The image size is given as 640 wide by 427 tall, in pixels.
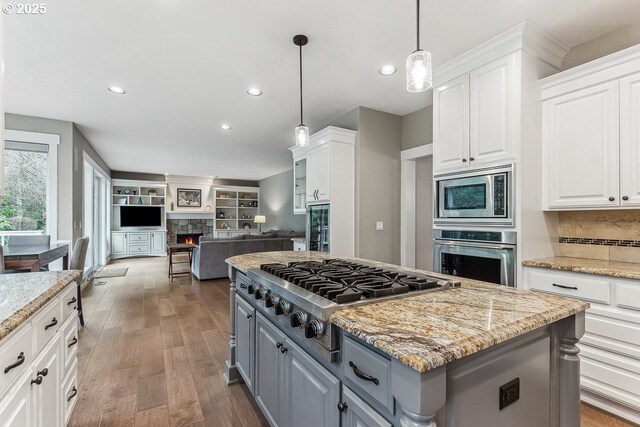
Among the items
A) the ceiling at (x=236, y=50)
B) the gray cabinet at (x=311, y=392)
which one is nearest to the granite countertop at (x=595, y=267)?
the ceiling at (x=236, y=50)

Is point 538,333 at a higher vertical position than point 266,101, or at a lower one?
lower

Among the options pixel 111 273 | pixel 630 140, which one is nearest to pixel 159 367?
pixel 630 140

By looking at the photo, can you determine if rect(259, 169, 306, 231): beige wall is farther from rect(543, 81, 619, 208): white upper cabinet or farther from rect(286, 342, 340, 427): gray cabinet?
rect(286, 342, 340, 427): gray cabinet

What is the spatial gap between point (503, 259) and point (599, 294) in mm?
564

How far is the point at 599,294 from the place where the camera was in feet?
6.22

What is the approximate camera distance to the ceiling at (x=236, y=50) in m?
2.04

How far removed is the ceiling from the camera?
6.70 ft

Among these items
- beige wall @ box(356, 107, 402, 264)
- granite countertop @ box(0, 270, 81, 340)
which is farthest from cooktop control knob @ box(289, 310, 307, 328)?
beige wall @ box(356, 107, 402, 264)

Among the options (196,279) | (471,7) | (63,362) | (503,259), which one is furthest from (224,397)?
(196,279)

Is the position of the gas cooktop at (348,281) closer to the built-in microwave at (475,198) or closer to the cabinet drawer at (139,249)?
the built-in microwave at (475,198)

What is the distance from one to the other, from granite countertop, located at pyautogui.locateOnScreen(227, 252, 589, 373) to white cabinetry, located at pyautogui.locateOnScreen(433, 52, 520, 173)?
147 centimetres

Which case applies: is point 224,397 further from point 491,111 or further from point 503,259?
point 491,111

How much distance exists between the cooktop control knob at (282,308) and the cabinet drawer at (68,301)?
1119mm

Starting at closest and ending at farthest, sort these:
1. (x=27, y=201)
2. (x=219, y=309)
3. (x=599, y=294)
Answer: (x=599, y=294) → (x=219, y=309) → (x=27, y=201)
